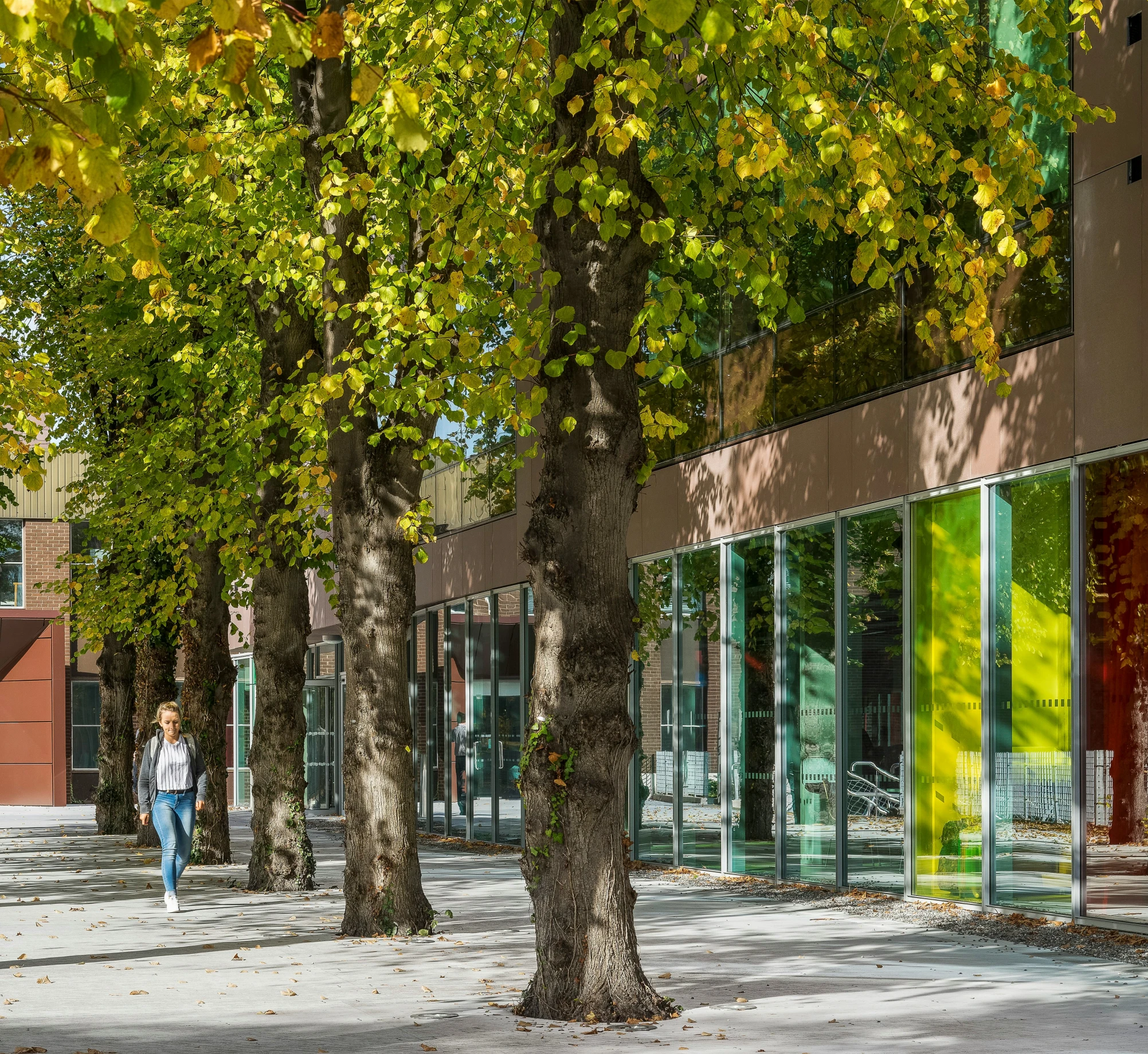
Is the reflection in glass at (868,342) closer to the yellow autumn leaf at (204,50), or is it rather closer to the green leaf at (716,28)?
the green leaf at (716,28)

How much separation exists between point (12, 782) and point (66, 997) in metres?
36.2

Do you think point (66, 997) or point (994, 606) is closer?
point (66, 997)

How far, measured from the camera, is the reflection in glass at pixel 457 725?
2698cm

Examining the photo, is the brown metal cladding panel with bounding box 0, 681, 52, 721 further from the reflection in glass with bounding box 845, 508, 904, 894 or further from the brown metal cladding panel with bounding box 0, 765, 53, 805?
the reflection in glass with bounding box 845, 508, 904, 894

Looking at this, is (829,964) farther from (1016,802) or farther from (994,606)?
(994,606)

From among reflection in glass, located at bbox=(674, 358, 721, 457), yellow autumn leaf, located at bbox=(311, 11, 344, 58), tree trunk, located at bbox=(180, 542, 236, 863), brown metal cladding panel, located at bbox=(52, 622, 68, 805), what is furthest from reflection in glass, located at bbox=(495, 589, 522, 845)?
brown metal cladding panel, located at bbox=(52, 622, 68, 805)

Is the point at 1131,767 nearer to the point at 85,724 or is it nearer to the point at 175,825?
the point at 175,825

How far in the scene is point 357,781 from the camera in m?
12.9

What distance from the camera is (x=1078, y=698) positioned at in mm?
12641

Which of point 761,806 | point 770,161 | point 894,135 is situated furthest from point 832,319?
point 770,161

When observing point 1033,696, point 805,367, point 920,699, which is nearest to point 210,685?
point 805,367

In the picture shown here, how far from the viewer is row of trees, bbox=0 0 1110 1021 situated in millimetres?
7355

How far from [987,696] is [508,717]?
12.3 m

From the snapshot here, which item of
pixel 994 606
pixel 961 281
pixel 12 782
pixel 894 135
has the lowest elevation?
pixel 12 782
